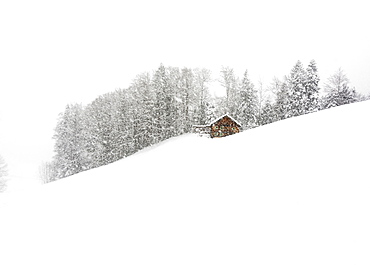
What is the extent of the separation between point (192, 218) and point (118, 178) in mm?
6582

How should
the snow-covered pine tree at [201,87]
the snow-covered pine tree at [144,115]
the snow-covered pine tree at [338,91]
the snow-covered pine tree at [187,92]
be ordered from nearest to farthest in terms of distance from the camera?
1. the snow-covered pine tree at [338,91]
2. the snow-covered pine tree at [144,115]
3. the snow-covered pine tree at [187,92]
4. the snow-covered pine tree at [201,87]

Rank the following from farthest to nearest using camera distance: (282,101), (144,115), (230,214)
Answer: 1. (282,101)
2. (144,115)
3. (230,214)

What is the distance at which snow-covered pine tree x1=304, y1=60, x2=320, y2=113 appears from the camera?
3530 centimetres

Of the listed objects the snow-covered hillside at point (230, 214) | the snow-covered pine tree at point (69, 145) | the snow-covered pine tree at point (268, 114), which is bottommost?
the snow-covered hillside at point (230, 214)

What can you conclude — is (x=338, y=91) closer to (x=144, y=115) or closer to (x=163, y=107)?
(x=163, y=107)

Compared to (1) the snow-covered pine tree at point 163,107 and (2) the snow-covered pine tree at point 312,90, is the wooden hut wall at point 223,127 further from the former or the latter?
(2) the snow-covered pine tree at point 312,90

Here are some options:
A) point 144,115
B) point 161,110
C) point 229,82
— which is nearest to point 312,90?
point 229,82

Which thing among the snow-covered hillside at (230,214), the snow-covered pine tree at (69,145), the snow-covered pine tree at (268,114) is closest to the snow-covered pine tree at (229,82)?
the snow-covered pine tree at (268,114)

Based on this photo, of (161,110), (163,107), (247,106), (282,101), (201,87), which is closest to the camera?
(161,110)

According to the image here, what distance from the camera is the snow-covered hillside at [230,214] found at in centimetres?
416

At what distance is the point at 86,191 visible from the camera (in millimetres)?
10141

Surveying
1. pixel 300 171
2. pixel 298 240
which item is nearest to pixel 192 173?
pixel 300 171

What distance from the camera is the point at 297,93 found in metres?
35.8

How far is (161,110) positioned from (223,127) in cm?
1332
